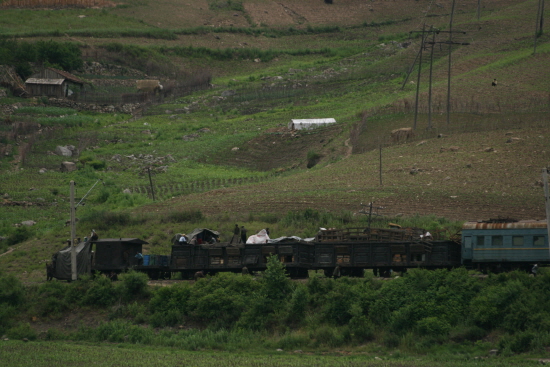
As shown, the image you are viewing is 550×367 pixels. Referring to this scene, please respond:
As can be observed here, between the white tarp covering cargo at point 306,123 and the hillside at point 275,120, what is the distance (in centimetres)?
139

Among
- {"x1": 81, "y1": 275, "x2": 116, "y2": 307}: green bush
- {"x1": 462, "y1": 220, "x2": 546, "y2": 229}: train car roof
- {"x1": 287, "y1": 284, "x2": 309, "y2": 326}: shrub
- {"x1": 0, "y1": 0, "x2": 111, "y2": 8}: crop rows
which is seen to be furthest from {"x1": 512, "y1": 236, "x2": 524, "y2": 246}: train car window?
{"x1": 0, "y1": 0, "x2": 111, "y2": 8}: crop rows

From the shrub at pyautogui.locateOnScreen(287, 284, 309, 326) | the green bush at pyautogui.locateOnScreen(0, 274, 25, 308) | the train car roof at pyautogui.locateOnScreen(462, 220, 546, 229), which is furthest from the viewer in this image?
the green bush at pyautogui.locateOnScreen(0, 274, 25, 308)

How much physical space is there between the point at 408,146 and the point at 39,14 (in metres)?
74.5

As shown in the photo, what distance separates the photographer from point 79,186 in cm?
6278

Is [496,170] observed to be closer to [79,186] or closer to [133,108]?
[79,186]

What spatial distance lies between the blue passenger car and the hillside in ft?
33.4

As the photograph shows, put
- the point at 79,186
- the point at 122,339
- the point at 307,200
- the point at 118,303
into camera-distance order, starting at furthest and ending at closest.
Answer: the point at 79,186 < the point at 307,200 < the point at 118,303 < the point at 122,339

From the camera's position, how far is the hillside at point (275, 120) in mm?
52250

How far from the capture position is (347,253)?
36.3 m

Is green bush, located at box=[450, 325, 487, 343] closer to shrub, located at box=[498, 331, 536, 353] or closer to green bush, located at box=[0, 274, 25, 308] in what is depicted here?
shrub, located at box=[498, 331, 536, 353]

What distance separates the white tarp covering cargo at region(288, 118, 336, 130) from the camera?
7656 centimetres

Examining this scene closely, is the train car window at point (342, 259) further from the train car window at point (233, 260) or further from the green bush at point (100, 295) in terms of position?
the green bush at point (100, 295)

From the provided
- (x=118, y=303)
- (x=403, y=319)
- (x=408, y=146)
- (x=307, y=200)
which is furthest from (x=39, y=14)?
(x=403, y=319)

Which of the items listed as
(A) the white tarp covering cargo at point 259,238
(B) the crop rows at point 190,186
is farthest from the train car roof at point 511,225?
(B) the crop rows at point 190,186
